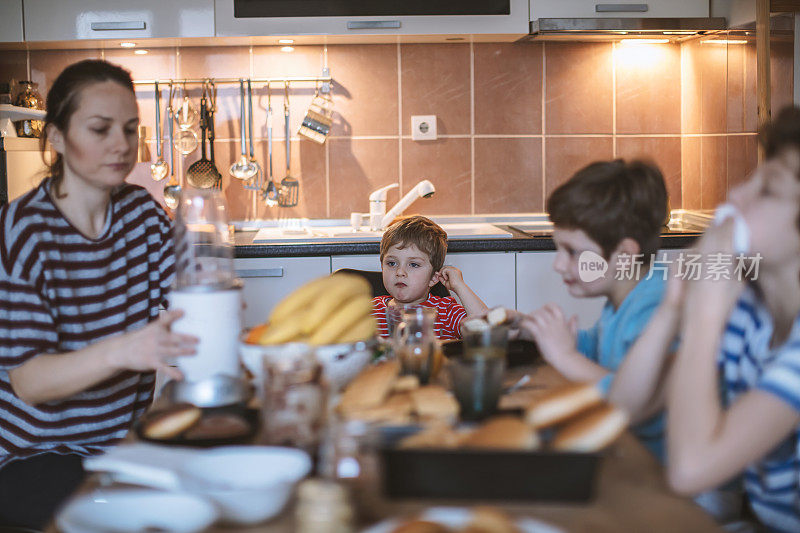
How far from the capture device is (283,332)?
1.07m

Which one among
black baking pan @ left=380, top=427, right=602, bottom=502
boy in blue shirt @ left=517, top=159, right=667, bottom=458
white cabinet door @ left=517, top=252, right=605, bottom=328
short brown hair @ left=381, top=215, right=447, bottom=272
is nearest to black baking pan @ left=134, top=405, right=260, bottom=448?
black baking pan @ left=380, top=427, right=602, bottom=502

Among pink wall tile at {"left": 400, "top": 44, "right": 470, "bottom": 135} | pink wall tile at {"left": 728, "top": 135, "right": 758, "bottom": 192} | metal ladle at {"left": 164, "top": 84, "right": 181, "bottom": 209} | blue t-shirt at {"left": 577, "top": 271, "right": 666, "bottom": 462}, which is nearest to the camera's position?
blue t-shirt at {"left": 577, "top": 271, "right": 666, "bottom": 462}

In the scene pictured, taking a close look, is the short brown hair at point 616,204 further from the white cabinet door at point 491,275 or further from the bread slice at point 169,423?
the white cabinet door at point 491,275

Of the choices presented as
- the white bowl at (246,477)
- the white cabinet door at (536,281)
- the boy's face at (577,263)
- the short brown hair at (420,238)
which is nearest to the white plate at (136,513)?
the white bowl at (246,477)

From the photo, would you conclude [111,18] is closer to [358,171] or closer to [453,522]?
[358,171]

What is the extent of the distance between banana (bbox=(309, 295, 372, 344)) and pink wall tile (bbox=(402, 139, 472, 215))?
6.10 feet

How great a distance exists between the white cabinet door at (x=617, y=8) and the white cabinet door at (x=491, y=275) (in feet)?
2.76

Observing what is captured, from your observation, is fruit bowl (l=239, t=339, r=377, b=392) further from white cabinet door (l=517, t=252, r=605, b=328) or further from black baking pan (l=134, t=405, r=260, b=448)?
white cabinet door (l=517, t=252, r=605, b=328)

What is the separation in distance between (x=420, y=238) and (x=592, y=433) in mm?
1383

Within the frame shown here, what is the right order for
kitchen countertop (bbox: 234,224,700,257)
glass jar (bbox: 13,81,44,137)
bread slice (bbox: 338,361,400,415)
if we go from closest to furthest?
bread slice (bbox: 338,361,400,415) → kitchen countertop (bbox: 234,224,700,257) → glass jar (bbox: 13,81,44,137)

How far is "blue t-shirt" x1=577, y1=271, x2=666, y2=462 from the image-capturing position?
1.17 metres

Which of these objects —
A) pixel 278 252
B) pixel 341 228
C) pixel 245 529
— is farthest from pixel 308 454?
pixel 341 228

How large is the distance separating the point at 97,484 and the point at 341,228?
2159 millimetres

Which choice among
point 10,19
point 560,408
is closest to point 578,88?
point 10,19
